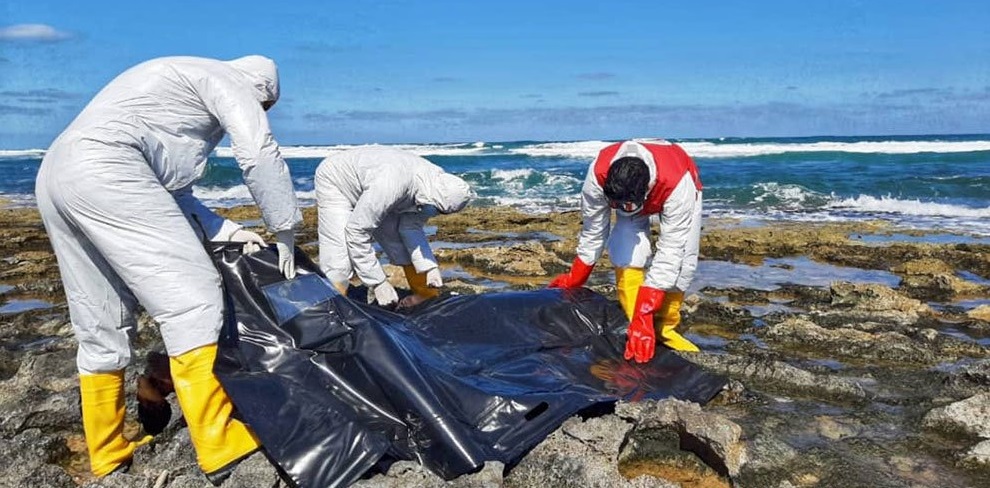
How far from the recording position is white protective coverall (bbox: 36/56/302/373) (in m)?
2.69

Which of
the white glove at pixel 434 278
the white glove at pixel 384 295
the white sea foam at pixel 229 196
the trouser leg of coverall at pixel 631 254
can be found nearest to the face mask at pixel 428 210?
the white glove at pixel 434 278

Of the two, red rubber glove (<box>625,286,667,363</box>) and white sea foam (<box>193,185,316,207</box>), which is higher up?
red rubber glove (<box>625,286,667,363</box>)

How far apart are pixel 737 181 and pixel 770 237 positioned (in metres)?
12.9

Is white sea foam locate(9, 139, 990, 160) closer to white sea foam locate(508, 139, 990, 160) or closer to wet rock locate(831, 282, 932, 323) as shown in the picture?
white sea foam locate(508, 139, 990, 160)

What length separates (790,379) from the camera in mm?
4434

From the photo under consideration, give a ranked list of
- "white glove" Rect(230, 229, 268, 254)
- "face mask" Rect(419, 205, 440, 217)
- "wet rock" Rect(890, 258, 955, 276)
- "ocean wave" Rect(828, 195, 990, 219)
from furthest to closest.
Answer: "ocean wave" Rect(828, 195, 990, 219), "wet rock" Rect(890, 258, 955, 276), "face mask" Rect(419, 205, 440, 217), "white glove" Rect(230, 229, 268, 254)

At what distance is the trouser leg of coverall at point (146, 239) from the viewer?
2.67 m

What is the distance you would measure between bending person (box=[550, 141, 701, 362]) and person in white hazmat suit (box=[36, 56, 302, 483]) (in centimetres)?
189

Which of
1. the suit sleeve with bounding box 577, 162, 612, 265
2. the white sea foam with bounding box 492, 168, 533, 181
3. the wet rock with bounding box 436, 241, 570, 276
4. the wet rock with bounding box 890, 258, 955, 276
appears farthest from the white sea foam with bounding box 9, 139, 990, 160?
the suit sleeve with bounding box 577, 162, 612, 265

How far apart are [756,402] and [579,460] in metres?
1.47

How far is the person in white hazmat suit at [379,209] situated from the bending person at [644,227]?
89 centimetres

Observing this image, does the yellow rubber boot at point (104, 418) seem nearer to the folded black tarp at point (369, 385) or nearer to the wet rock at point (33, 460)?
→ the wet rock at point (33, 460)

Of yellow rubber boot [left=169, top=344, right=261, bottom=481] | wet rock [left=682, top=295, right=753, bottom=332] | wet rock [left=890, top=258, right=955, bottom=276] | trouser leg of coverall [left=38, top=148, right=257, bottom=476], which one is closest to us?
trouser leg of coverall [left=38, top=148, right=257, bottom=476]

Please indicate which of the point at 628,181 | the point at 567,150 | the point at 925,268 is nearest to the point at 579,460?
the point at 628,181
